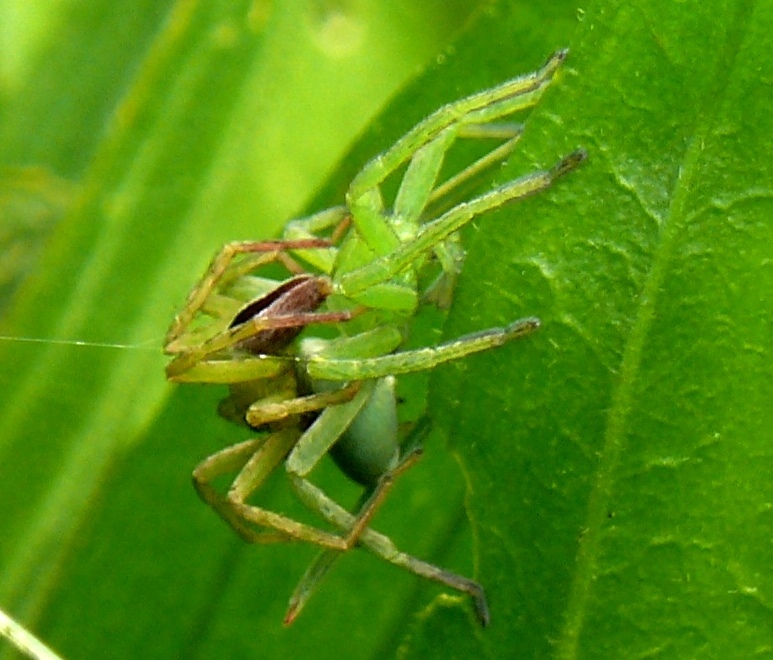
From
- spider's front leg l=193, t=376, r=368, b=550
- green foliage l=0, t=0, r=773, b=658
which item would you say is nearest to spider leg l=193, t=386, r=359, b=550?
spider's front leg l=193, t=376, r=368, b=550

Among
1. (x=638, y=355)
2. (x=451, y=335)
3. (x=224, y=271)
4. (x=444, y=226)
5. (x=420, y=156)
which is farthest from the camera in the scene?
(x=224, y=271)

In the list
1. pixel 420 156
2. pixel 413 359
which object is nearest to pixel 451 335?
pixel 413 359

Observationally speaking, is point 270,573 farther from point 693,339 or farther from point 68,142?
point 68,142

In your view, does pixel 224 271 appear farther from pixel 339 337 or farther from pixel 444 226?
pixel 444 226

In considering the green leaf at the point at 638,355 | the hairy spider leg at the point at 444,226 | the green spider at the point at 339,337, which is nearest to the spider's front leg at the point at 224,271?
the green spider at the point at 339,337

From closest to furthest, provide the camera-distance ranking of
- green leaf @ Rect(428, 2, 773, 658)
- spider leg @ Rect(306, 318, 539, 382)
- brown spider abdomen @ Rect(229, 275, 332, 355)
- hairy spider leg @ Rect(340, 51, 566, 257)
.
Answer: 1. green leaf @ Rect(428, 2, 773, 658)
2. spider leg @ Rect(306, 318, 539, 382)
3. hairy spider leg @ Rect(340, 51, 566, 257)
4. brown spider abdomen @ Rect(229, 275, 332, 355)

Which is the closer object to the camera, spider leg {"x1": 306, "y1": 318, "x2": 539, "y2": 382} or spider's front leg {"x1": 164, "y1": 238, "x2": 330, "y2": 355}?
spider leg {"x1": 306, "y1": 318, "x2": 539, "y2": 382}

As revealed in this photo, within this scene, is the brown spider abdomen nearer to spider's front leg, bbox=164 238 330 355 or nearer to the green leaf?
spider's front leg, bbox=164 238 330 355
